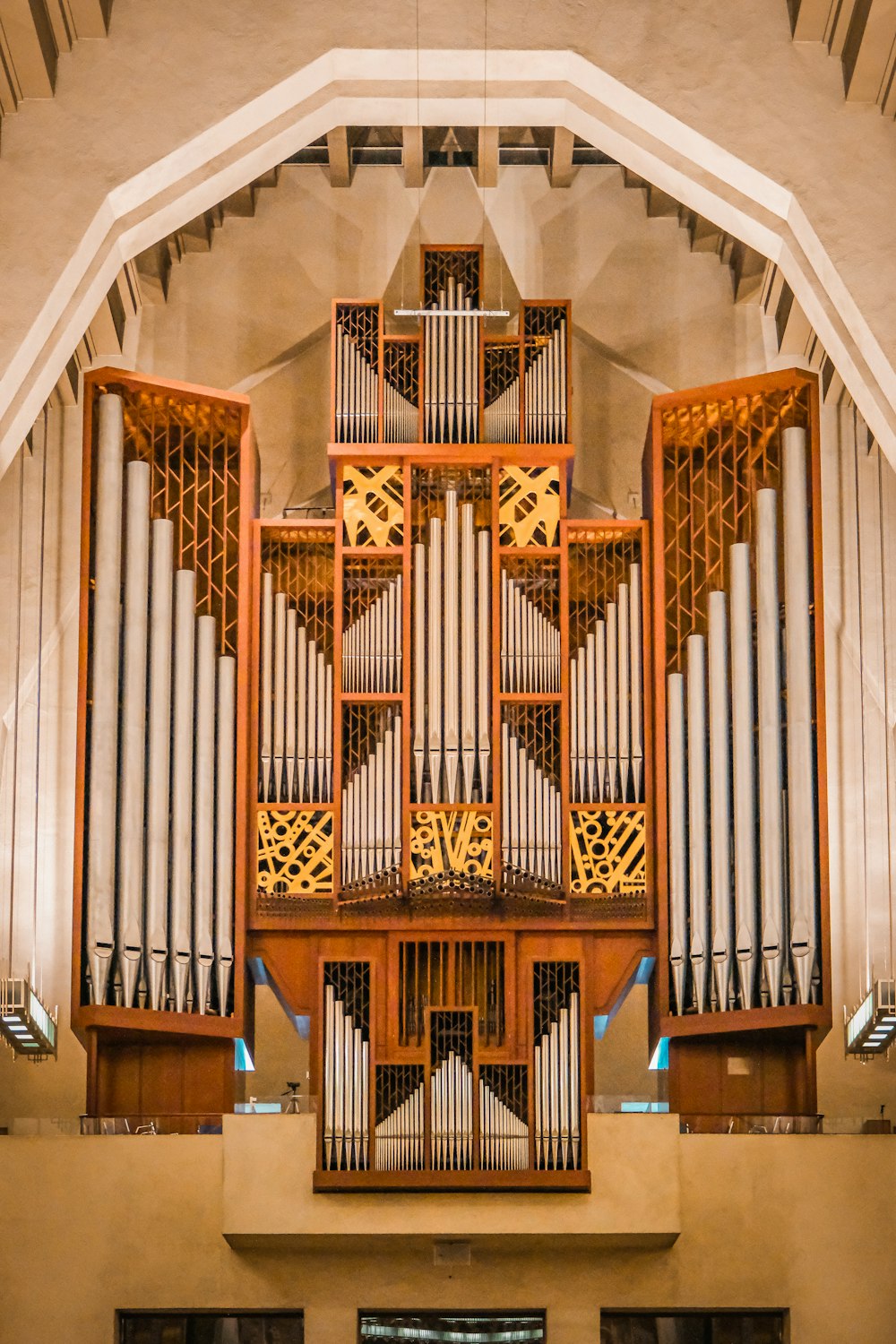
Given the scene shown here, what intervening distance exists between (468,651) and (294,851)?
6.06ft

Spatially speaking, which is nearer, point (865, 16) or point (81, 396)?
point (865, 16)

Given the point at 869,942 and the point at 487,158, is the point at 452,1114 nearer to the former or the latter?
the point at 869,942

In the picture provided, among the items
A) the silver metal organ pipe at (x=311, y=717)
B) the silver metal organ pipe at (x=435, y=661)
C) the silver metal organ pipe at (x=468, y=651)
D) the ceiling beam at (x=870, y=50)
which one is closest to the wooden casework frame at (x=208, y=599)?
the silver metal organ pipe at (x=311, y=717)

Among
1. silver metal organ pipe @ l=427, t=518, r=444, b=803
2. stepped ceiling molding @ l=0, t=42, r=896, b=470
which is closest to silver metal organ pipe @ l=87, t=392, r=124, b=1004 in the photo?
stepped ceiling molding @ l=0, t=42, r=896, b=470

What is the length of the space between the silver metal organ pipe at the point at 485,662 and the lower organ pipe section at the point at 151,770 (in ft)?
5.64

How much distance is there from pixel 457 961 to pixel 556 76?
19.2ft

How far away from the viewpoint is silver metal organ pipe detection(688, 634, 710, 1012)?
1662 centimetres

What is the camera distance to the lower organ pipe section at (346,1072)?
15.6 meters

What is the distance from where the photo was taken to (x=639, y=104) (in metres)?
15.9

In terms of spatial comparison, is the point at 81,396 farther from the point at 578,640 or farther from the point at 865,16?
the point at 865,16

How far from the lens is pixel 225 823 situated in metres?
17.0

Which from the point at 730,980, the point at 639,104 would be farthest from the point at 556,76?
the point at 730,980

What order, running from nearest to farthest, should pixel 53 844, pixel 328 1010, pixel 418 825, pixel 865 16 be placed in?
pixel 865 16, pixel 328 1010, pixel 418 825, pixel 53 844

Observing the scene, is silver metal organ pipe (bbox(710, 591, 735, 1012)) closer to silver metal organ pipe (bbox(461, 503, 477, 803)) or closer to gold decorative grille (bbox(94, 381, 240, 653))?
silver metal organ pipe (bbox(461, 503, 477, 803))
